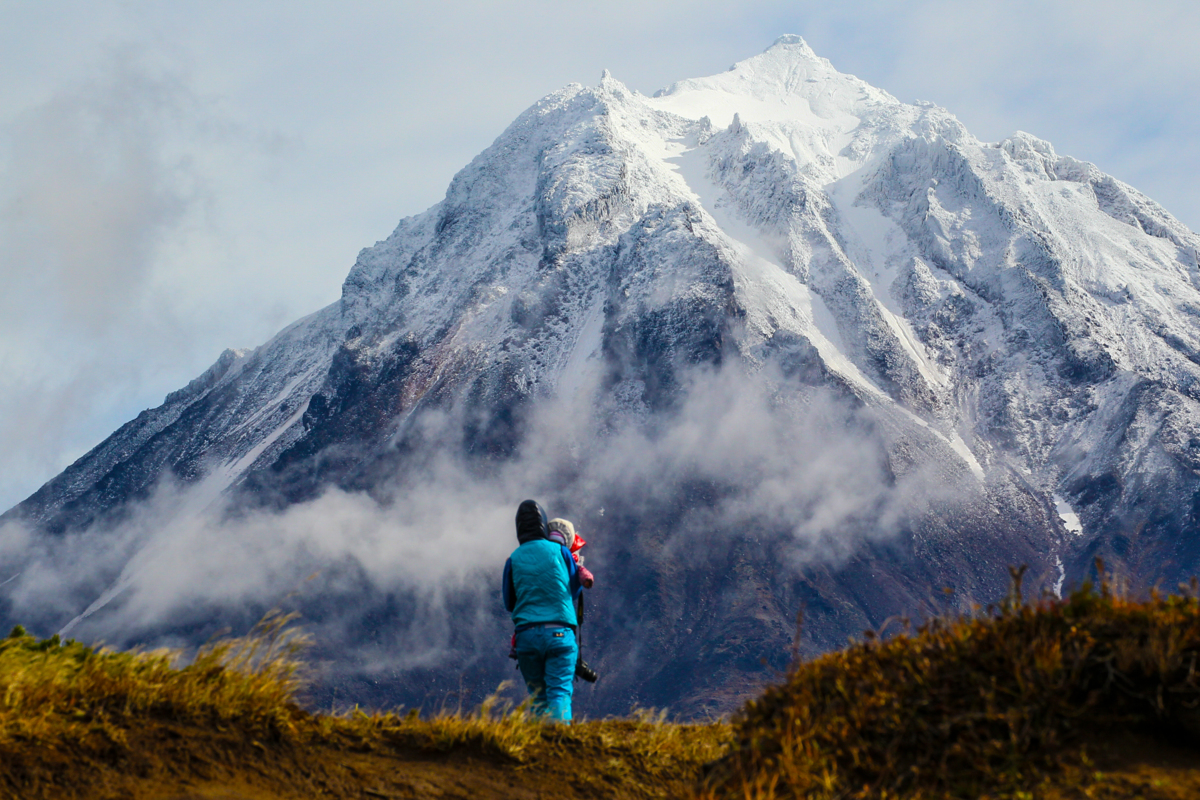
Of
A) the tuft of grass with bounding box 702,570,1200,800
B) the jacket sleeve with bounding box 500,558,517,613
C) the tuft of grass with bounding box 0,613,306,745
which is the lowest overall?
the tuft of grass with bounding box 702,570,1200,800

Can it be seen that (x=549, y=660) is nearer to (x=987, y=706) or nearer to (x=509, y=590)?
(x=509, y=590)

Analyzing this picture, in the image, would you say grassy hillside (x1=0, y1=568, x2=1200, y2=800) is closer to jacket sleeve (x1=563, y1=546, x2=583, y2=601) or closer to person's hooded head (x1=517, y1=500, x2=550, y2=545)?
jacket sleeve (x1=563, y1=546, x2=583, y2=601)

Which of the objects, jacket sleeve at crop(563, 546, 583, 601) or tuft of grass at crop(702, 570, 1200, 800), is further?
jacket sleeve at crop(563, 546, 583, 601)

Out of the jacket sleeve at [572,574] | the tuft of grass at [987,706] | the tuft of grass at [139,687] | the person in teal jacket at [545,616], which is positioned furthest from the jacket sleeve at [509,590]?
the tuft of grass at [987,706]

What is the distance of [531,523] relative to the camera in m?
11.5

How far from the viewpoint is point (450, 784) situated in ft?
21.8

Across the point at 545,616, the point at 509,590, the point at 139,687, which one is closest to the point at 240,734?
the point at 139,687

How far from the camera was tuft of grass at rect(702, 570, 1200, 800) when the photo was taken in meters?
4.98

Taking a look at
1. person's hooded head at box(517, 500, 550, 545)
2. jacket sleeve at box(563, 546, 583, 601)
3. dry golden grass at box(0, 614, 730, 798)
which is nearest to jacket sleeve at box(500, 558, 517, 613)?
person's hooded head at box(517, 500, 550, 545)

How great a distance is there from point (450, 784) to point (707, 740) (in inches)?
119

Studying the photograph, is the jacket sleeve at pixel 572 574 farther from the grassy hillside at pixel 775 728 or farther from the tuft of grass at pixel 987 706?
the tuft of grass at pixel 987 706

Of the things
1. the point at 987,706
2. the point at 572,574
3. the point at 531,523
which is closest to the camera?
the point at 987,706

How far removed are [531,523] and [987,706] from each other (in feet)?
23.2

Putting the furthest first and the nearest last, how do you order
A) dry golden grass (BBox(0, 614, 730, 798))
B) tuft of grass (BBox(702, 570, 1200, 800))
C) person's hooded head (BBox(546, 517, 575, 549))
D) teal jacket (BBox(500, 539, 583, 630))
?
1. person's hooded head (BBox(546, 517, 575, 549))
2. teal jacket (BBox(500, 539, 583, 630))
3. dry golden grass (BBox(0, 614, 730, 798))
4. tuft of grass (BBox(702, 570, 1200, 800))
